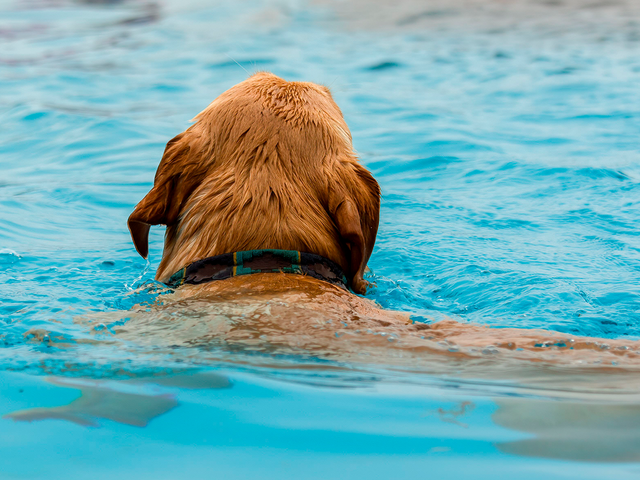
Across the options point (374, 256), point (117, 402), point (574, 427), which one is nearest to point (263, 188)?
point (117, 402)

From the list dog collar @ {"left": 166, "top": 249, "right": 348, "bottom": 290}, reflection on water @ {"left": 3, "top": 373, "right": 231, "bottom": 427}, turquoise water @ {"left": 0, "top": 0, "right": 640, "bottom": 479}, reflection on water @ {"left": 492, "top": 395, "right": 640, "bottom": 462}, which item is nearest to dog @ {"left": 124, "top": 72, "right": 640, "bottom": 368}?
dog collar @ {"left": 166, "top": 249, "right": 348, "bottom": 290}

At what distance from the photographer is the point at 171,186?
3576 mm

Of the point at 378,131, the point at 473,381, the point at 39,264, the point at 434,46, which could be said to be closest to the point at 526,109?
the point at 378,131

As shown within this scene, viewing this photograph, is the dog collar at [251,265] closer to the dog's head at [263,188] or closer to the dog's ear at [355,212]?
the dog's head at [263,188]

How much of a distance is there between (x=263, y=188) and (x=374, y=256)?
197cm

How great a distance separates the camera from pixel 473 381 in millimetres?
2711

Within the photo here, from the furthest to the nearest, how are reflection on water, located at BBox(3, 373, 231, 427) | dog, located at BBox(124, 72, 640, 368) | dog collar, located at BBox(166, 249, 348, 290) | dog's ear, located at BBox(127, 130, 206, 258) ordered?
dog's ear, located at BBox(127, 130, 206, 258) < dog collar, located at BBox(166, 249, 348, 290) < dog, located at BBox(124, 72, 640, 368) < reflection on water, located at BBox(3, 373, 231, 427)

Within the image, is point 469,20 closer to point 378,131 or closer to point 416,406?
point 378,131

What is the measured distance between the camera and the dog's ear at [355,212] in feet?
11.2

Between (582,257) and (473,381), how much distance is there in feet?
9.17

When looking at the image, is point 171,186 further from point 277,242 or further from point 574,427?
point 574,427

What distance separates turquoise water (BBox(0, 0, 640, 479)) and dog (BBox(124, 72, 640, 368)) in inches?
5.7

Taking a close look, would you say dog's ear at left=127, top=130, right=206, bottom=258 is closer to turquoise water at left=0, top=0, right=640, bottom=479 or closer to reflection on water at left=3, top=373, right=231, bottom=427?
turquoise water at left=0, top=0, right=640, bottom=479

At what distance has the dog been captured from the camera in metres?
2.93
